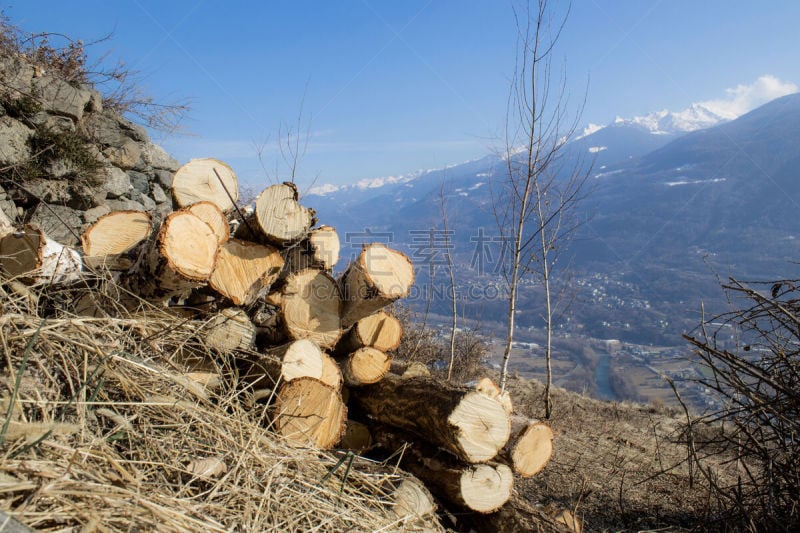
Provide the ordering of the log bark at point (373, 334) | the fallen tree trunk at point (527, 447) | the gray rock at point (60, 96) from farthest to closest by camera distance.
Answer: the gray rock at point (60, 96), the log bark at point (373, 334), the fallen tree trunk at point (527, 447)

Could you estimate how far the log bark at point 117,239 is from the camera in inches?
107

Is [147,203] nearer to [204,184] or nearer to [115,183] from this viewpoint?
[115,183]

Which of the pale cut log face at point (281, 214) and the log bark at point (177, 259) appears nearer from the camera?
the log bark at point (177, 259)

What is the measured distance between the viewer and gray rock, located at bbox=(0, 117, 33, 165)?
15.6 feet

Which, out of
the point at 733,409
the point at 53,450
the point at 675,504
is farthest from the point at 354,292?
the point at 675,504

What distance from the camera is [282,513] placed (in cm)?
159

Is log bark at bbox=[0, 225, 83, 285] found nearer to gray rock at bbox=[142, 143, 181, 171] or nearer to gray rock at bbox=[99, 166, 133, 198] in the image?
gray rock at bbox=[99, 166, 133, 198]

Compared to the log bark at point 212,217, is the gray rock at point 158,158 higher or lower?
higher

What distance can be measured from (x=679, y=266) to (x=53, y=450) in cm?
8834

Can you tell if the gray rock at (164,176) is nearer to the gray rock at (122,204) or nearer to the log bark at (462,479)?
the gray rock at (122,204)

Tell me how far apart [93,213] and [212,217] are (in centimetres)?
376

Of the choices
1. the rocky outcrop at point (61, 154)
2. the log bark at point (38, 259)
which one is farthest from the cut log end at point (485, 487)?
the rocky outcrop at point (61, 154)

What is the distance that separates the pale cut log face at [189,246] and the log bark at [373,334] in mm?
1193

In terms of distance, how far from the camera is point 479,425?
257cm
